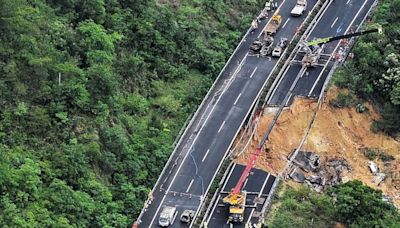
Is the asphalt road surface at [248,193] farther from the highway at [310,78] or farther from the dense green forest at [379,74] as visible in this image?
the dense green forest at [379,74]

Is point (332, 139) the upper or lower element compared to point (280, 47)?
lower

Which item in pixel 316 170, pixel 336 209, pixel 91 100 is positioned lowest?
pixel 91 100

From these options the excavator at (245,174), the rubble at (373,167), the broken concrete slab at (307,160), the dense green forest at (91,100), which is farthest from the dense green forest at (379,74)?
the dense green forest at (91,100)

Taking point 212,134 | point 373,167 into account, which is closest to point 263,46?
point 212,134

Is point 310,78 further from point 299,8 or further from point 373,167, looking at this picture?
point 299,8

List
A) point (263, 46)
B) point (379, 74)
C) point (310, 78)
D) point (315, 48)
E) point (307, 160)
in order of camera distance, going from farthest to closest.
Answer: point (263, 46) → point (315, 48) → point (310, 78) → point (379, 74) → point (307, 160)

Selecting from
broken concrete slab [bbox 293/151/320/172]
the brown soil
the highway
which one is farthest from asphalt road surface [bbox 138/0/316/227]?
broken concrete slab [bbox 293/151/320/172]

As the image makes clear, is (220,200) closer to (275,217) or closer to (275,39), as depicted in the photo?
(275,217)

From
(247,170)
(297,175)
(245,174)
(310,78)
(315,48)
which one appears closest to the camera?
(245,174)
